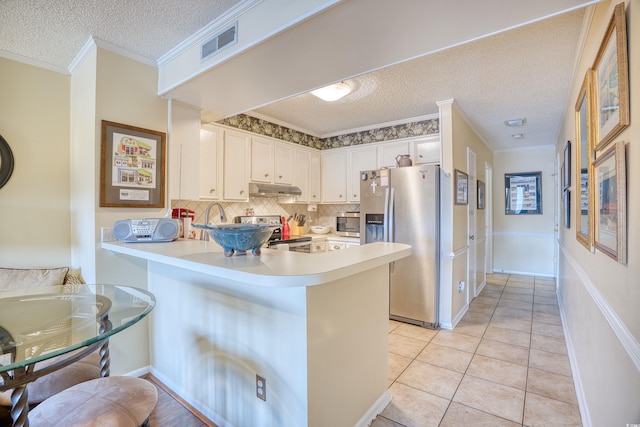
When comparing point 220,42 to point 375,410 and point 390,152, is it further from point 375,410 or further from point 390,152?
point 390,152

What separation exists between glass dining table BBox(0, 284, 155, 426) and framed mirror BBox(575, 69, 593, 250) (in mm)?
2313

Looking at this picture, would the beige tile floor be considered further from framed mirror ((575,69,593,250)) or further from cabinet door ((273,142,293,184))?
cabinet door ((273,142,293,184))

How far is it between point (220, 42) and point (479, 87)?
2.38 m

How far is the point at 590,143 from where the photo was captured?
5.50 feet

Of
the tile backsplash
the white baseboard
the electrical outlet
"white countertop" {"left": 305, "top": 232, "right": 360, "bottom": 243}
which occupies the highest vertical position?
the tile backsplash

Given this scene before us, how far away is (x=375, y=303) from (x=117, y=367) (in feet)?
6.38

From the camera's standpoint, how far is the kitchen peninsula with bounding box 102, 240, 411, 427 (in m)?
1.35

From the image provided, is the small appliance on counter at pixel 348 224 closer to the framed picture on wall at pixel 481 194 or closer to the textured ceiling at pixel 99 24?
the framed picture on wall at pixel 481 194

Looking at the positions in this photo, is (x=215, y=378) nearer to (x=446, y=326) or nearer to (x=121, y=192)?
(x=121, y=192)

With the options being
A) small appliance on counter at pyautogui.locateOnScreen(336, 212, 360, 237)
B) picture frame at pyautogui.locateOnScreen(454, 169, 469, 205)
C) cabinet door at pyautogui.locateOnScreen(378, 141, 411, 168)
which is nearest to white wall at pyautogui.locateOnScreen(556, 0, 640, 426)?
picture frame at pyautogui.locateOnScreen(454, 169, 469, 205)

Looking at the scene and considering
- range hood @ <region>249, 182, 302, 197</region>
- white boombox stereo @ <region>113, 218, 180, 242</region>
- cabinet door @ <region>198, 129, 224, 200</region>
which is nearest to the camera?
white boombox stereo @ <region>113, 218, 180, 242</region>

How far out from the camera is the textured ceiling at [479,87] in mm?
2160

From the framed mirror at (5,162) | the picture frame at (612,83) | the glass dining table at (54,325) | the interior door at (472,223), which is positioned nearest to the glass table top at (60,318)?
the glass dining table at (54,325)

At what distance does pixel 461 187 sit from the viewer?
352 centimetres
